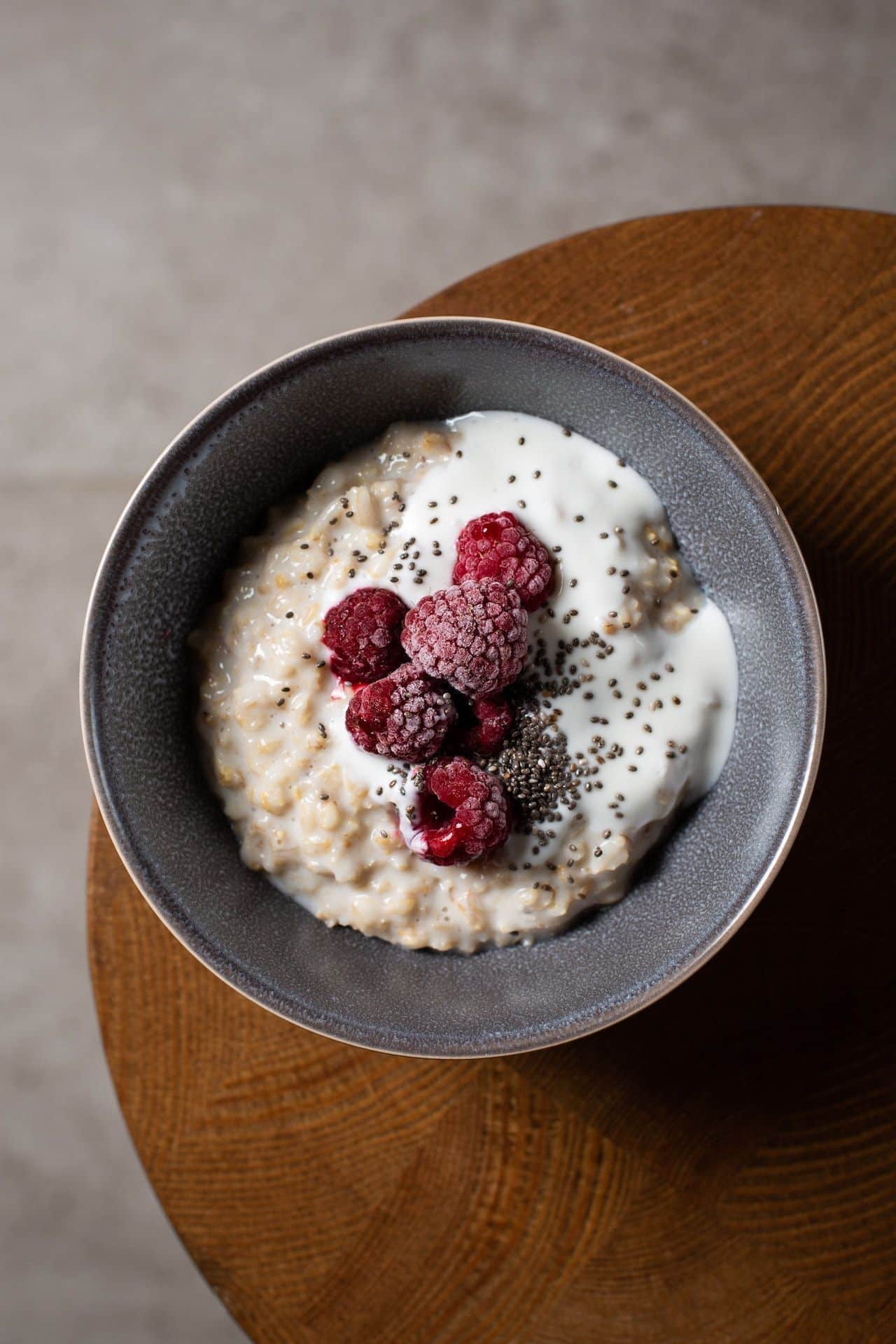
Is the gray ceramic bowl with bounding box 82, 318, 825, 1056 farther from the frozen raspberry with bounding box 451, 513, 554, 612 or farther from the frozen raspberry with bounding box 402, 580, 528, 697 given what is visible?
the frozen raspberry with bounding box 402, 580, 528, 697

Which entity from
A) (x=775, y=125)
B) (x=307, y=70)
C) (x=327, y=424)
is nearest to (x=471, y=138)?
(x=307, y=70)

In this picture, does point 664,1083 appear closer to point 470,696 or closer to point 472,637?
point 470,696

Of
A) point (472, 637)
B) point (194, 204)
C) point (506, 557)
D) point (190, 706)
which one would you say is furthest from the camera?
point (194, 204)

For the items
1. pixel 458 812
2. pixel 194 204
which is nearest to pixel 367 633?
pixel 458 812

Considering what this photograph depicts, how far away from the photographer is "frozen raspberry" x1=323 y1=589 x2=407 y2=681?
1.71 meters

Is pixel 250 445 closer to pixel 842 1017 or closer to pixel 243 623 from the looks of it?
pixel 243 623

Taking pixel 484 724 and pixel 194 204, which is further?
pixel 194 204

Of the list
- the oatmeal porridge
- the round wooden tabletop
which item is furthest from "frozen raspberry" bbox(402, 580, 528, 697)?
the round wooden tabletop

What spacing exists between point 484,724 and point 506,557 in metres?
0.25

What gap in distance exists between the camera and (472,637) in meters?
1.59

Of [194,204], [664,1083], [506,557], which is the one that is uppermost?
[194,204]

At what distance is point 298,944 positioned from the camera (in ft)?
5.99

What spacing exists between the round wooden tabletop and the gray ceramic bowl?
0.24 metres

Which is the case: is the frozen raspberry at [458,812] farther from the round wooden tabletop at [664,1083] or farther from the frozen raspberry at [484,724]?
the round wooden tabletop at [664,1083]
